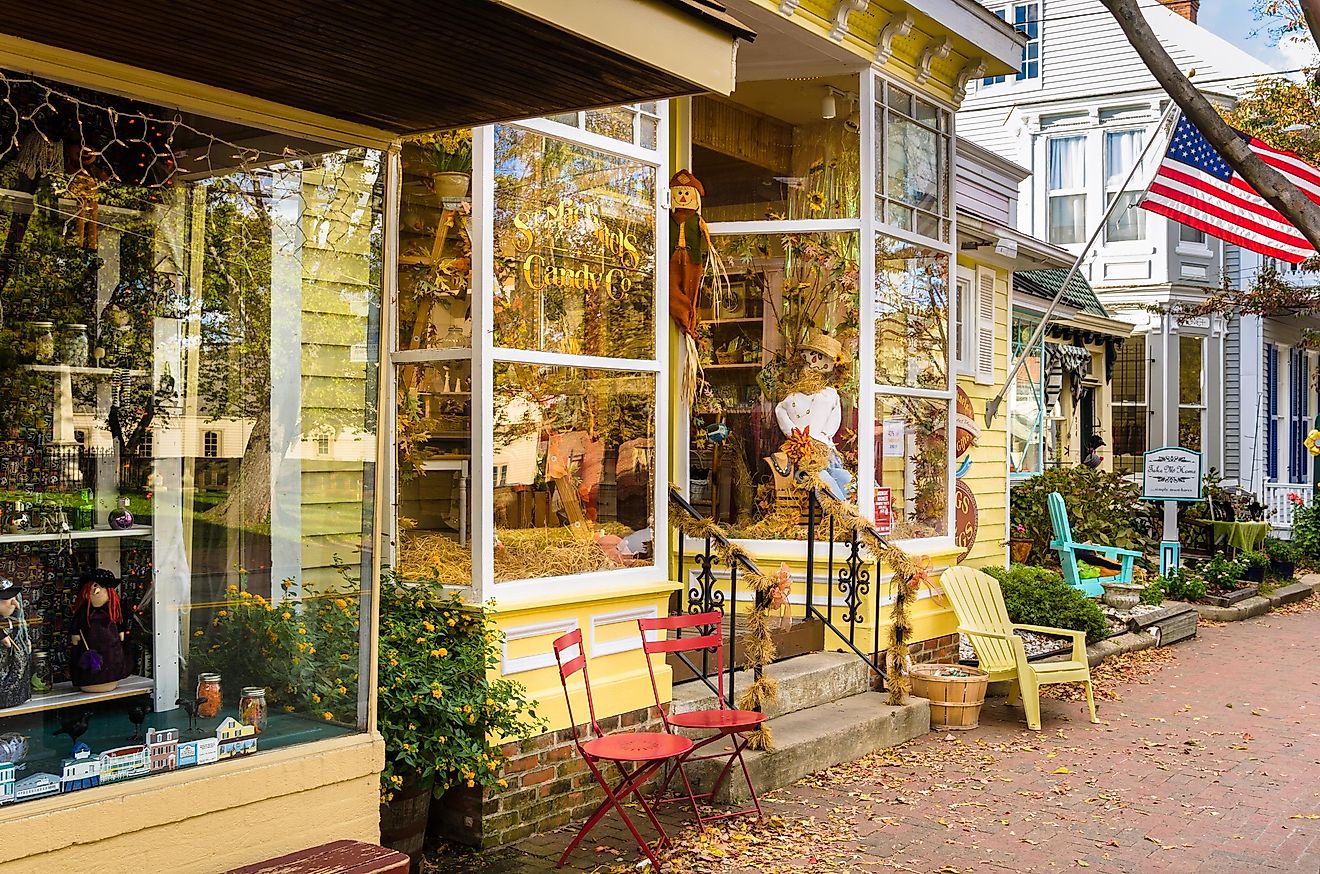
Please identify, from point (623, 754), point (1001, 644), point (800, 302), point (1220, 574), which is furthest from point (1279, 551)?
point (623, 754)

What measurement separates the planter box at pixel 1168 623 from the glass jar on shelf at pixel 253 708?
9783 millimetres

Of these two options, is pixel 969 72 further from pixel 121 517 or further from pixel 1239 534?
pixel 1239 534

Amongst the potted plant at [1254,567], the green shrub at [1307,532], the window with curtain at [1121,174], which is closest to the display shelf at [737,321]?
the potted plant at [1254,567]

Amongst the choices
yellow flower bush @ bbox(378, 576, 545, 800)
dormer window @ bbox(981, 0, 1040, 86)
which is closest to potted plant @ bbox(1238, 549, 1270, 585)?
dormer window @ bbox(981, 0, 1040, 86)

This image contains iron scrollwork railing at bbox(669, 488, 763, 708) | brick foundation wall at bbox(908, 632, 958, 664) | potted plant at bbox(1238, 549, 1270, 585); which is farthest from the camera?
potted plant at bbox(1238, 549, 1270, 585)

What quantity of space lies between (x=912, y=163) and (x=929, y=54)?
857 mm

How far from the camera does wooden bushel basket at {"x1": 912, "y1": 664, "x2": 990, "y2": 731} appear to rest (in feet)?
27.5

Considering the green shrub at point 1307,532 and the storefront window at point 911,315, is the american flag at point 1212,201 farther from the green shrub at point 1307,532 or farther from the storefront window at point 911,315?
the green shrub at point 1307,532

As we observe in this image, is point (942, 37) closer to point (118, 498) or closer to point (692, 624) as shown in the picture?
point (692, 624)

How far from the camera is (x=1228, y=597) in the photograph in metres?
14.6

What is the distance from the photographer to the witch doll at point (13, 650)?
3834 millimetres

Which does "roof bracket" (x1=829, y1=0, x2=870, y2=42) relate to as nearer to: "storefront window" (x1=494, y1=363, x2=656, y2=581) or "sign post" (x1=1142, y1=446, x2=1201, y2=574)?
"storefront window" (x1=494, y1=363, x2=656, y2=581)

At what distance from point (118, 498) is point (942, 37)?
7431 millimetres

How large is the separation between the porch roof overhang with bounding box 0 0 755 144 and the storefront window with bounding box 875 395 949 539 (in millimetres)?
5369
